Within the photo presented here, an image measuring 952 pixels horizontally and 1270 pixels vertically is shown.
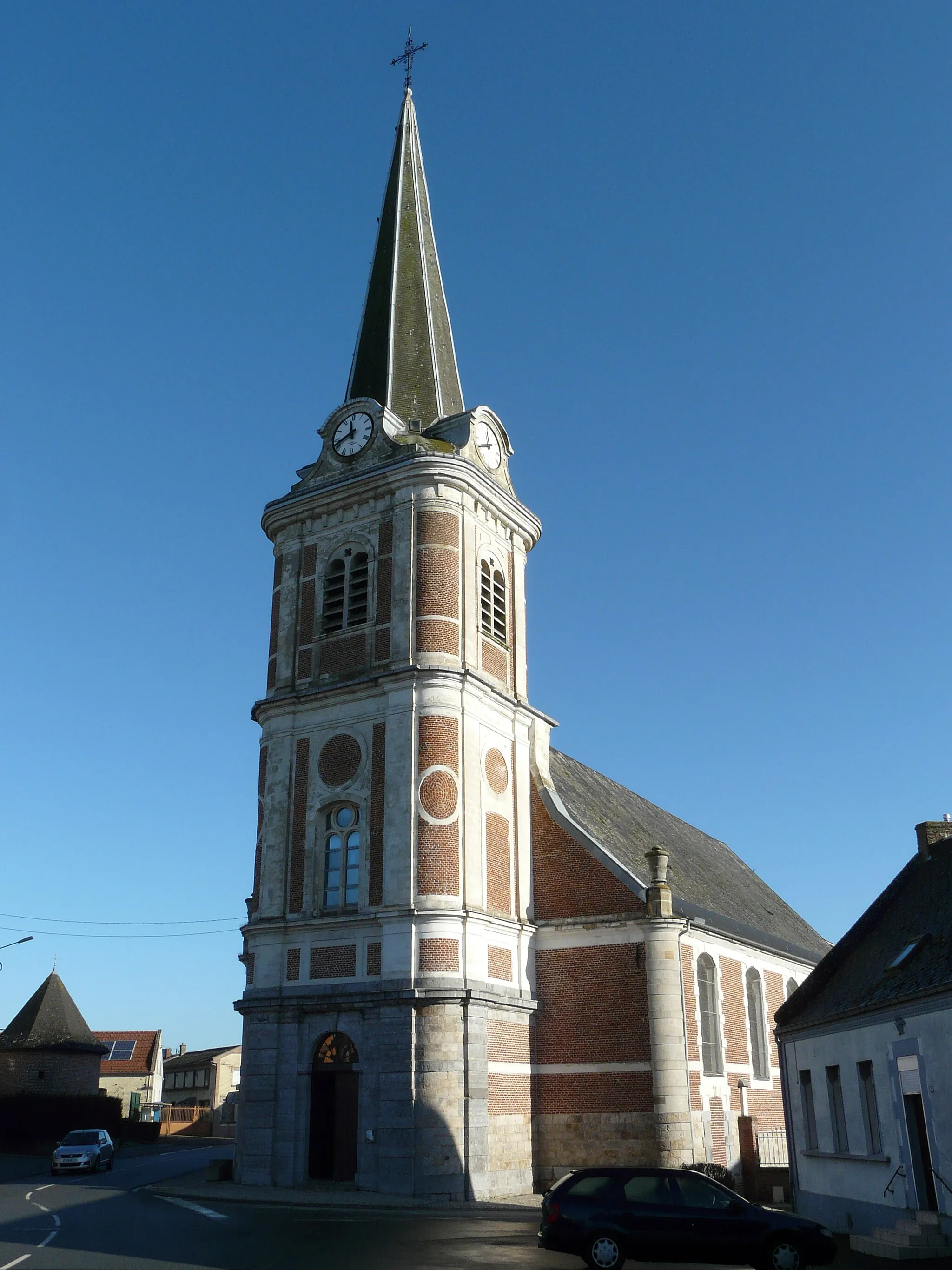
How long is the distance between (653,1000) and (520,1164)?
4730mm

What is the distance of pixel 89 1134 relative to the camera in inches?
1407

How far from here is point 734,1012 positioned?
31.8m

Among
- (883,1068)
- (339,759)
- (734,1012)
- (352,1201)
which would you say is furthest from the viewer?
(734,1012)

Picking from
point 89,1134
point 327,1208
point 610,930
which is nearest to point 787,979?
point 610,930

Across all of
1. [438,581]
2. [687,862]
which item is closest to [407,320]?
[438,581]

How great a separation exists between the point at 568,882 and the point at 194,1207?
11312 mm

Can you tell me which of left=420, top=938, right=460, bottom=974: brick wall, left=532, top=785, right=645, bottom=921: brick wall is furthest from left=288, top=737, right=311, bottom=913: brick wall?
left=532, top=785, right=645, bottom=921: brick wall

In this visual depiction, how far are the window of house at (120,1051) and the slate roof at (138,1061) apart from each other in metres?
0.06

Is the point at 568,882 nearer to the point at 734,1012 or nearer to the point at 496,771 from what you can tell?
the point at 496,771

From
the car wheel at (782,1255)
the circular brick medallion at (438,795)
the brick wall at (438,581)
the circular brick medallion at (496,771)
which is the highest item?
the brick wall at (438,581)

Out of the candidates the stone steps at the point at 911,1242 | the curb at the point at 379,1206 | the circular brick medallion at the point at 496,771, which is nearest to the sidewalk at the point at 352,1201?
the curb at the point at 379,1206

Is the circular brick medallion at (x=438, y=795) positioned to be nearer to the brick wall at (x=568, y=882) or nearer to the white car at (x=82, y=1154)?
the brick wall at (x=568, y=882)

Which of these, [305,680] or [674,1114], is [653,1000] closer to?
[674,1114]

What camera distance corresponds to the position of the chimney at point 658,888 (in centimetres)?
2656
